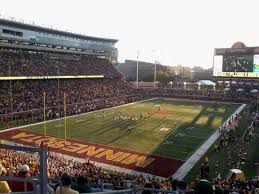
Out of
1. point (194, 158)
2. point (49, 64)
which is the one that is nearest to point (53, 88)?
point (49, 64)

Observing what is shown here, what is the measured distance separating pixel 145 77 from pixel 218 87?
92.6 ft

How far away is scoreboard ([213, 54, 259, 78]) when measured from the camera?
59781 millimetres

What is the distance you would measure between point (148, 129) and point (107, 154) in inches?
404

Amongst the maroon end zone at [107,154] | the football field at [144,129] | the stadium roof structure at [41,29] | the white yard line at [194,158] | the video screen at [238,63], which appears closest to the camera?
the white yard line at [194,158]

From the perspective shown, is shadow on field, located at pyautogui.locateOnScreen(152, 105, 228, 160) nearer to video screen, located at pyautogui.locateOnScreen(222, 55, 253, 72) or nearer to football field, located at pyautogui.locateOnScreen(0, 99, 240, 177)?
football field, located at pyautogui.locateOnScreen(0, 99, 240, 177)

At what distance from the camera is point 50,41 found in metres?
66.4

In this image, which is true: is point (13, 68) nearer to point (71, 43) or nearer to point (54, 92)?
point (54, 92)

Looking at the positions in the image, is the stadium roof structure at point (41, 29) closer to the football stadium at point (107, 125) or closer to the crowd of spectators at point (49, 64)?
the football stadium at point (107, 125)

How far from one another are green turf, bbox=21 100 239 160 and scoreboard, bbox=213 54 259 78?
13384mm

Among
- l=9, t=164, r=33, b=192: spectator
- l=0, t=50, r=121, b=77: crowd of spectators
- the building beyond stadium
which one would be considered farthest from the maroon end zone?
the building beyond stadium

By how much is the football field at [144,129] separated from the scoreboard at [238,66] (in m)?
12.4

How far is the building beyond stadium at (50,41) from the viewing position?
5600cm

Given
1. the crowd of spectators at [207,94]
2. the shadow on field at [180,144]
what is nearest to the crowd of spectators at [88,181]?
the shadow on field at [180,144]

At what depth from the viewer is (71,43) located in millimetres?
73000
